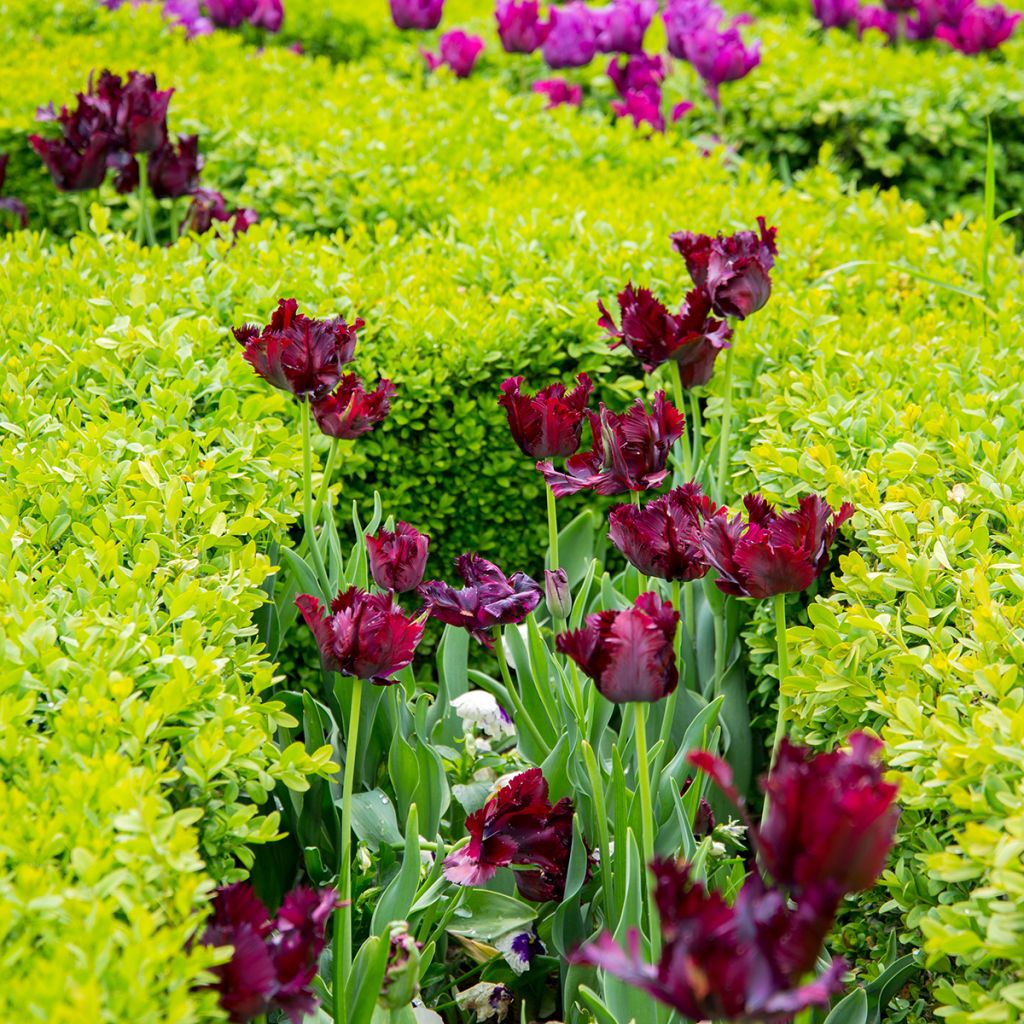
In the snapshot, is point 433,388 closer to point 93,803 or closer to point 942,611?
point 942,611

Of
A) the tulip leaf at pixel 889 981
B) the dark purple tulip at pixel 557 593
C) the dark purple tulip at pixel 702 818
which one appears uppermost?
the dark purple tulip at pixel 557 593

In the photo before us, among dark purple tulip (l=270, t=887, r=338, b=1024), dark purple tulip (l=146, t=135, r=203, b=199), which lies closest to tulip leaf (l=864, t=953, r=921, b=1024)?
dark purple tulip (l=270, t=887, r=338, b=1024)

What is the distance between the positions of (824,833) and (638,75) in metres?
4.78

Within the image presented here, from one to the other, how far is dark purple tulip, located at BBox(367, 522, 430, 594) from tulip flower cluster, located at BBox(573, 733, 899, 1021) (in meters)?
1.01

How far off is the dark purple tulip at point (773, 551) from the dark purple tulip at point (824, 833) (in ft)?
1.90

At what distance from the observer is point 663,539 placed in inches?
78.5

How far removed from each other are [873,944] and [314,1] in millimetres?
6212

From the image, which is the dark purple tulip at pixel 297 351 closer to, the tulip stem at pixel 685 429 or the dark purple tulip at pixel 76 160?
the tulip stem at pixel 685 429

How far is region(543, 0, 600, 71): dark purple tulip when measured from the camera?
18.3 ft

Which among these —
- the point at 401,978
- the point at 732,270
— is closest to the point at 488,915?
the point at 401,978

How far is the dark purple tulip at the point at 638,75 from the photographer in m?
5.43

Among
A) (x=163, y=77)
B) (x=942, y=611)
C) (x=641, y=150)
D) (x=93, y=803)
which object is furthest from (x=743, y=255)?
(x=163, y=77)

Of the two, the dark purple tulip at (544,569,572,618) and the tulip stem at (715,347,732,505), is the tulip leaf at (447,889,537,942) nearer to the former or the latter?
the dark purple tulip at (544,569,572,618)

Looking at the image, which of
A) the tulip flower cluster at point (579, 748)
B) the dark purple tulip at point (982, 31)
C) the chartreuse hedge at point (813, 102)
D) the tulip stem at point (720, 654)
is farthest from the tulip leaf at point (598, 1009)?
the dark purple tulip at point (982, 31)
